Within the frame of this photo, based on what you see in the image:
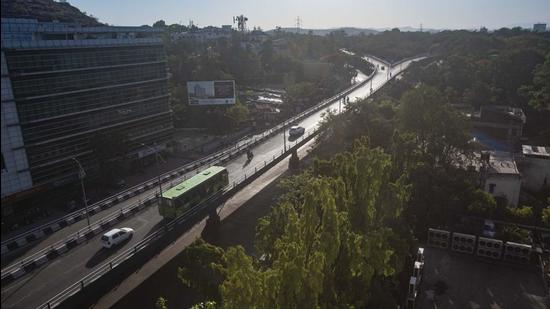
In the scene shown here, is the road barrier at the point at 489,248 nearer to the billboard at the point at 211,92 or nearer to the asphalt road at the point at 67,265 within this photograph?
the asphalt road at the point at 67,265

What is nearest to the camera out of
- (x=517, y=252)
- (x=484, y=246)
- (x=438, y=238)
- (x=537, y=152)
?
(x=517, y=252)

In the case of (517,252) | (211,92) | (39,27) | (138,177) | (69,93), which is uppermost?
(39,27)

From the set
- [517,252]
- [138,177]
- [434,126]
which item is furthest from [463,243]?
[138,177]

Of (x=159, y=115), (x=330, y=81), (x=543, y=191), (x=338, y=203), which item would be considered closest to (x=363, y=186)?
(x=338, y=203)

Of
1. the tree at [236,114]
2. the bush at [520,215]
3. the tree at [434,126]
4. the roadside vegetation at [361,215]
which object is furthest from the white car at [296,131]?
the bush at [520,215]

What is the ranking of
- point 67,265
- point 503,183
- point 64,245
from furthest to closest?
point 503,183, point 64,245, point 67,265

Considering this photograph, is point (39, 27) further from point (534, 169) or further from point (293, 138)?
point (534, 169)

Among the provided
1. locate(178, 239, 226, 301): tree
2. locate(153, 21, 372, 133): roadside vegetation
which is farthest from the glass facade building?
locate(178, 239, 226, 301): tree
